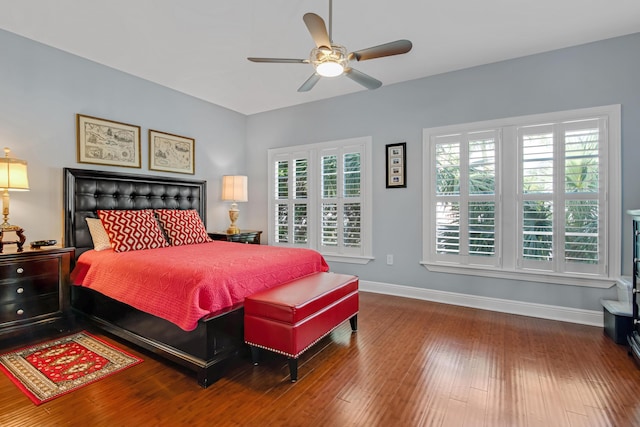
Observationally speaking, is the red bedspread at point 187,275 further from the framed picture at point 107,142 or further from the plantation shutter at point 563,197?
the plantation shutter at point 563,197

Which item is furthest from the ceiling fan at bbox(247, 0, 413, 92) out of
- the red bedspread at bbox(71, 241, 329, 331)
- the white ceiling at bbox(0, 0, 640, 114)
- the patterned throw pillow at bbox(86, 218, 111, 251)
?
the patterned throw pillow at bbox(86, 218, 111, 251)

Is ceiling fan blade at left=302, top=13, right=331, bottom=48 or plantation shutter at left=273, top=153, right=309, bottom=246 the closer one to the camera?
ceiling fan blade at left=302, top=13, right=331, bottom=48

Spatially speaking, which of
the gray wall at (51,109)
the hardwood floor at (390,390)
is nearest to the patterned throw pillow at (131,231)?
the gray wall at (51,109)

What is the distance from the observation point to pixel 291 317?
77.6 inches

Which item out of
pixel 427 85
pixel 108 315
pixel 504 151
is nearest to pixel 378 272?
pixel 504 151

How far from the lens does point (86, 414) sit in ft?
5.57

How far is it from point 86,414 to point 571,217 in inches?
160

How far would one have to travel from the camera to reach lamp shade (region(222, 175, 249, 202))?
456cm

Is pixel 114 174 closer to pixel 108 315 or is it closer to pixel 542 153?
pixel 108 315

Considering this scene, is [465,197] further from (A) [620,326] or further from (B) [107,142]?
(B) [107,142]

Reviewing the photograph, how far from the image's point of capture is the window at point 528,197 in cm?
291

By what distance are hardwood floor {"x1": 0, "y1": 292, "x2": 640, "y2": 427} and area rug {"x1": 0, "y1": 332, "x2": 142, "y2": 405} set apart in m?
0.07

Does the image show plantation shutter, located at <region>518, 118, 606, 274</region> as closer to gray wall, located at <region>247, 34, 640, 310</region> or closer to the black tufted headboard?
gray wall, located at <region>247, 34, 640, 310</region>

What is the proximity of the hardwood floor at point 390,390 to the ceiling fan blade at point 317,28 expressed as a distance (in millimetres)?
2243
